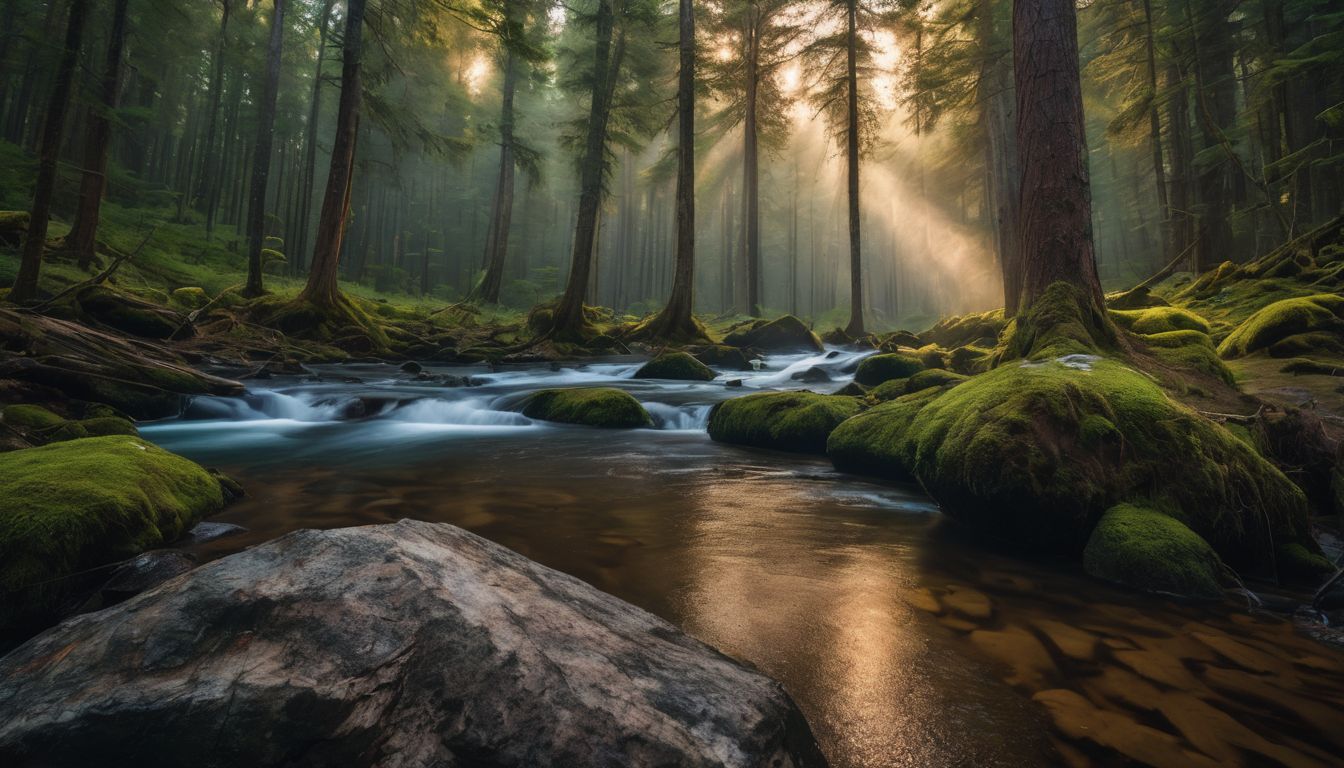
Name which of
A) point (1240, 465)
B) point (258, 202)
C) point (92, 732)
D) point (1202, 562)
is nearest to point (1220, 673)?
point (1202, 562)

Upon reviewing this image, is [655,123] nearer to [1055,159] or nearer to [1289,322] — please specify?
[1055,159]

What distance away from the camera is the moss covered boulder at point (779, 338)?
17.6 metres

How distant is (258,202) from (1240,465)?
63.6 feet

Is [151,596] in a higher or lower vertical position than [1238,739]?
higher

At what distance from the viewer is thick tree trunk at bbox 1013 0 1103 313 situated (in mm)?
5672

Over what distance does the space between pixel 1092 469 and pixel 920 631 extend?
1.74m

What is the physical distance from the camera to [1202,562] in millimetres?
2842

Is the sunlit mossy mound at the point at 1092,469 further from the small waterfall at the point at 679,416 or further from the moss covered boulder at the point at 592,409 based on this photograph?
the moss covered boulder at the point at 592,409

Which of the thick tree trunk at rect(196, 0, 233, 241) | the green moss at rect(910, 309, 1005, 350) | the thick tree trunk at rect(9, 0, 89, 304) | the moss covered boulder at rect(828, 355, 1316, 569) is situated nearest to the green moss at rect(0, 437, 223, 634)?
the moss covered boulder at rect(828, 355, 1316, 569)

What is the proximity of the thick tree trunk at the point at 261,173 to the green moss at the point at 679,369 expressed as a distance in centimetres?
995

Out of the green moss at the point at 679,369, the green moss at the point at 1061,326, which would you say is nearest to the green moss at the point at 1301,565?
the green moss at the point at 1061,326

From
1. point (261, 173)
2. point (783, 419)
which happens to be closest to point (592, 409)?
point (783, 419)

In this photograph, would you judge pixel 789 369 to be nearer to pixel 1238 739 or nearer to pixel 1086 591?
pixel 1086 591

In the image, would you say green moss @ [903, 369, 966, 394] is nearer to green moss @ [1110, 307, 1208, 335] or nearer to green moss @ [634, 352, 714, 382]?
green moss @ [1110, 307, 1208, 335]
